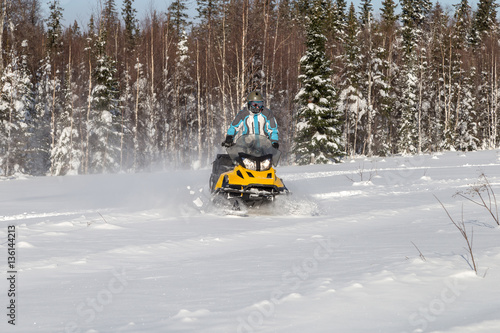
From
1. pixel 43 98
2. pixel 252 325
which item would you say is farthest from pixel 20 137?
pixel 252 325

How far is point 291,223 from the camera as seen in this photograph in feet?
21.8

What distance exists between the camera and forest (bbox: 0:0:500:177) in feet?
107

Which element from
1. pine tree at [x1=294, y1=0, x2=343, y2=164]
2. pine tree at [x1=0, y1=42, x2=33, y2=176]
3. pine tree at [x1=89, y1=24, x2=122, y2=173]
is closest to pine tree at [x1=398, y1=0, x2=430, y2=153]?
pine tree at [x1=294, y1=0, x2=343, y2=164]

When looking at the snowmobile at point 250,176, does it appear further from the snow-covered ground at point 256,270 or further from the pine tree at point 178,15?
the pine tree at point 178,15

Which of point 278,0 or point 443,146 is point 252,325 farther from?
point 443,146

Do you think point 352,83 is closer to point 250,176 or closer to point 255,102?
point 255,102

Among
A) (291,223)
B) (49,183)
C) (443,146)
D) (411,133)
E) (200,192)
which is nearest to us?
(291,223)

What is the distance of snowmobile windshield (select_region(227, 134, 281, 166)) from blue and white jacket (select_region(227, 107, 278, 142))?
0.96ft

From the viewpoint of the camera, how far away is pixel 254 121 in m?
8.47

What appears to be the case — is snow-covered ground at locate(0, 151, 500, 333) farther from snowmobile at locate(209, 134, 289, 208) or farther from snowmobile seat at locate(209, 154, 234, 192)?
snowmobile seat at locate(209, 154, 234, 192)

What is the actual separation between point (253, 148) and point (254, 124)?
0.59 meters

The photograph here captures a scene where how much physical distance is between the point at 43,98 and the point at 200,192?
35.3m

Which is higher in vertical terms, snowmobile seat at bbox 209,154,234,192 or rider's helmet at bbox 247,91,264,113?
rider's helmet at bbox 247,91,264,113

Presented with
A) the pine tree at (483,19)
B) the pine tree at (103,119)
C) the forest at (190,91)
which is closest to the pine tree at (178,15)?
the forest at (190,91)
